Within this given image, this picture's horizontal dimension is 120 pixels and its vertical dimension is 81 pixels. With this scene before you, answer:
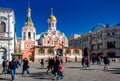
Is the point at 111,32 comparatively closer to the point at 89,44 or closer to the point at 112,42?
the point at 112,42

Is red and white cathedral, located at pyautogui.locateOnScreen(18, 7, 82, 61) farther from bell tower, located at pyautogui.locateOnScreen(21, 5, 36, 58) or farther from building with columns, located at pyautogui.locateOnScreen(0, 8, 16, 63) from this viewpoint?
building with columns, located at pyautogui.locateOnScreen(0, 8, 16, 63)

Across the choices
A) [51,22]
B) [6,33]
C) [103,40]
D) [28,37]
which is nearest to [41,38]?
[28,37]

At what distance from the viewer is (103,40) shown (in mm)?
87312

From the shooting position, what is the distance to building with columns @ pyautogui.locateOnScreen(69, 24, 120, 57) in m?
84.3

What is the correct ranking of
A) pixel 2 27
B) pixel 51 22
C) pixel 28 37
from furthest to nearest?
pixel 51 22, pixel 28 37, pixel 2 27

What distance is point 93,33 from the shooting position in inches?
3664

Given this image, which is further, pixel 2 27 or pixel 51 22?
pixel 51 22

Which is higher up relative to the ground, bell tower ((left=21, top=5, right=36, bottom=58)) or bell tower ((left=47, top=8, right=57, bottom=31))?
bell tower ((left=47, top=8, right=57, bottom=31))

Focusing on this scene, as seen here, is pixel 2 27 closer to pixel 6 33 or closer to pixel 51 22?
pixel 6 33

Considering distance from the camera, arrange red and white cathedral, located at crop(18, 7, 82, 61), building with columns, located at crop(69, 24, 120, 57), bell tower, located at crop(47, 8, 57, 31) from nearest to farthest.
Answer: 1. red and white cathedral, located at crop(18, 7, 82, 61)
2. building with columns, located at crop(69, 24, 120, 57)
3. bell tower, located at crop(47, 8, 57, 31)

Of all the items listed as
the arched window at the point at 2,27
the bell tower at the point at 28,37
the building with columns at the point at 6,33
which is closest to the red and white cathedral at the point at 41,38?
the bell tower at the point at 28,37

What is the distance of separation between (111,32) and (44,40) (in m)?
23.7

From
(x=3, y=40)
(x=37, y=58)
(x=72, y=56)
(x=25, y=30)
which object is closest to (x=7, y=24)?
(x=3, y=40)

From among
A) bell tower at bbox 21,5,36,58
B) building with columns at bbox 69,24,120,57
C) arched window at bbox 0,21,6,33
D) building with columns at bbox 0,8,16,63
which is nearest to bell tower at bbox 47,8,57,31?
bell tower at bbox 21,5,36,58
